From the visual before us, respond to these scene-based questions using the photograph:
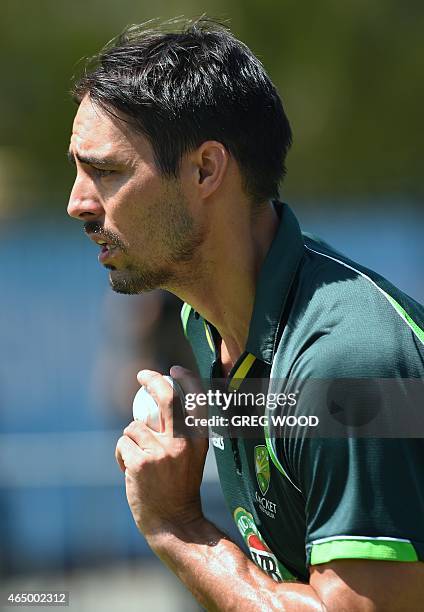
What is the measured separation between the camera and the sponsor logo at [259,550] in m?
3.36

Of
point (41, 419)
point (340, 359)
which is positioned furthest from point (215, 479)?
point (340, 359)

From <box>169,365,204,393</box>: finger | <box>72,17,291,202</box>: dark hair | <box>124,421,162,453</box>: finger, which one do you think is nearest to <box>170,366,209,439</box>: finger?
<box>169,365,204,393</box>: finger

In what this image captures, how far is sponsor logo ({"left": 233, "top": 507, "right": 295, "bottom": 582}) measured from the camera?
3.36 metres

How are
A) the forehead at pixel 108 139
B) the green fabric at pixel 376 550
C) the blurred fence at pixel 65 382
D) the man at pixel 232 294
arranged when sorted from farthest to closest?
the blurred fence at pixel 65 382, the forehead at pixel 108 139, the man at pixel 232 294, the green fabric at pixel 376 550

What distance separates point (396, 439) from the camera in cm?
279

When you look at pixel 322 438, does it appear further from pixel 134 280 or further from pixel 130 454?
pixel 134 280

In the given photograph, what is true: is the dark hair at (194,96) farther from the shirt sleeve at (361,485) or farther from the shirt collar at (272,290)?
the shirt sleeve at (361,485)

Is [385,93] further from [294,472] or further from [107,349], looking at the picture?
[294,472]

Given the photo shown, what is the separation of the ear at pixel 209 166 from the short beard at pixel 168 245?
0.23 feet

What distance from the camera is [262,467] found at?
3244 millimetres

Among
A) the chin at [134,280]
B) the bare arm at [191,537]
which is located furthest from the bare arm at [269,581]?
the chin at [134,280]

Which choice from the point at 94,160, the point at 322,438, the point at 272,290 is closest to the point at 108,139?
the point at 94,160

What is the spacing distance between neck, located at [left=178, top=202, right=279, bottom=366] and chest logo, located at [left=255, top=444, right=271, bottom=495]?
1.17 feet

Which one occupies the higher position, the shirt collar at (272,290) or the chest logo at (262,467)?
the shirt collar at (272,290)
